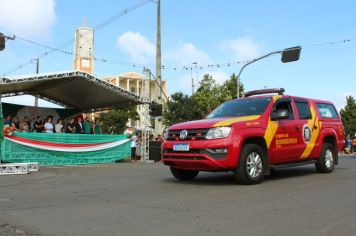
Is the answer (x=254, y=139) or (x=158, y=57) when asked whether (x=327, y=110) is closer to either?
(x=254, y=139)

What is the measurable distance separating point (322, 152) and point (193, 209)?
5.99 meters

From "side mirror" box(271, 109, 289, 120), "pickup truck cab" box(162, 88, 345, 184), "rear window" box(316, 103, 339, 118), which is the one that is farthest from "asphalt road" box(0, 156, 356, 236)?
"rear window" box(316, 103, 339, 118)

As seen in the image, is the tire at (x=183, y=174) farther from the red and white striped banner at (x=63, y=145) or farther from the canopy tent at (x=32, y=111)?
the canopy tent at (x=32, y=111)

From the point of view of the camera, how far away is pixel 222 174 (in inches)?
480

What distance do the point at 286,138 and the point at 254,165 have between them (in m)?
1.32

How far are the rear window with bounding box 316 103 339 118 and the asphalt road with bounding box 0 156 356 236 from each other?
1909 millimetres

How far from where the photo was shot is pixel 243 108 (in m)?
10.7

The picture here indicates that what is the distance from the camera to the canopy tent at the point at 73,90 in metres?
19.4

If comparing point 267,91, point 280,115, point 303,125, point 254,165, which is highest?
point 267,91

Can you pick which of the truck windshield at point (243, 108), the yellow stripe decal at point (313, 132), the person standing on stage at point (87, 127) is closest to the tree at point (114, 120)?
the person standing on stage at point (87, 127)

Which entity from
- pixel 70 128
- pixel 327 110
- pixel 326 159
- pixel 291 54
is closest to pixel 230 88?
pixel 291 54

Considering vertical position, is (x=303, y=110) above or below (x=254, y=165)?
above

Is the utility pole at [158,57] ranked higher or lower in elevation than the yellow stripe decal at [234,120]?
higher

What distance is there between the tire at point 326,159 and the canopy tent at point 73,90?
35.7 ft
